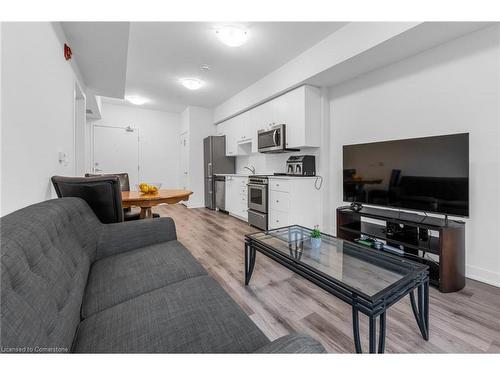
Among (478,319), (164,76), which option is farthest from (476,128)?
(164,76)

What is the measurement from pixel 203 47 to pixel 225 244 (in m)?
2.65

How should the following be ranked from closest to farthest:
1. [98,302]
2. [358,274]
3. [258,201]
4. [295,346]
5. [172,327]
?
[295,346]
[172,327]
[98,302]
[358,274]
[258,201]

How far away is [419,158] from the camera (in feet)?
7.37

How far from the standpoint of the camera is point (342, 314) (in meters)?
1.61

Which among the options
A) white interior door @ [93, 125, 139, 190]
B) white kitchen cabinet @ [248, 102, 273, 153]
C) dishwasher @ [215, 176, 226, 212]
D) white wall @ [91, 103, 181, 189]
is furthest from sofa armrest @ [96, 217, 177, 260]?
white wall @ [91, 103, 181, 189]

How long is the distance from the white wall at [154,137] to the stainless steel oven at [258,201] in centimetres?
335

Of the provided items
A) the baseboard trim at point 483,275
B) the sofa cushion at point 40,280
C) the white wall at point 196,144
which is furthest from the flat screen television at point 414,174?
the white wall at point 196,144

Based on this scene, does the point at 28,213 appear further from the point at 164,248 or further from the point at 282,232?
the point at 282,232

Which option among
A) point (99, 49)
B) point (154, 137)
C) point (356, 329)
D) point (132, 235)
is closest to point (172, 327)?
point (356, 329)

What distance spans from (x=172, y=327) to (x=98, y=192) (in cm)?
130

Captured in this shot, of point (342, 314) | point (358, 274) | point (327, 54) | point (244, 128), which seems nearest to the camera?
point (358, 274)

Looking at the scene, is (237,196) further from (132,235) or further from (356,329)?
(356,329)

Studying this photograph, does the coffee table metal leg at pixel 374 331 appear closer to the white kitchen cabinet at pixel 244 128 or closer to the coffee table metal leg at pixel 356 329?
the coffee table metal leg at pixel 356 329

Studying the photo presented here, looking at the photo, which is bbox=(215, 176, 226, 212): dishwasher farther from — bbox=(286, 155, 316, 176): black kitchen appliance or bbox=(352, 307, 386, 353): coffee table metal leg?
bbox=(352, 307, 386, 353): coffee table metal leg
